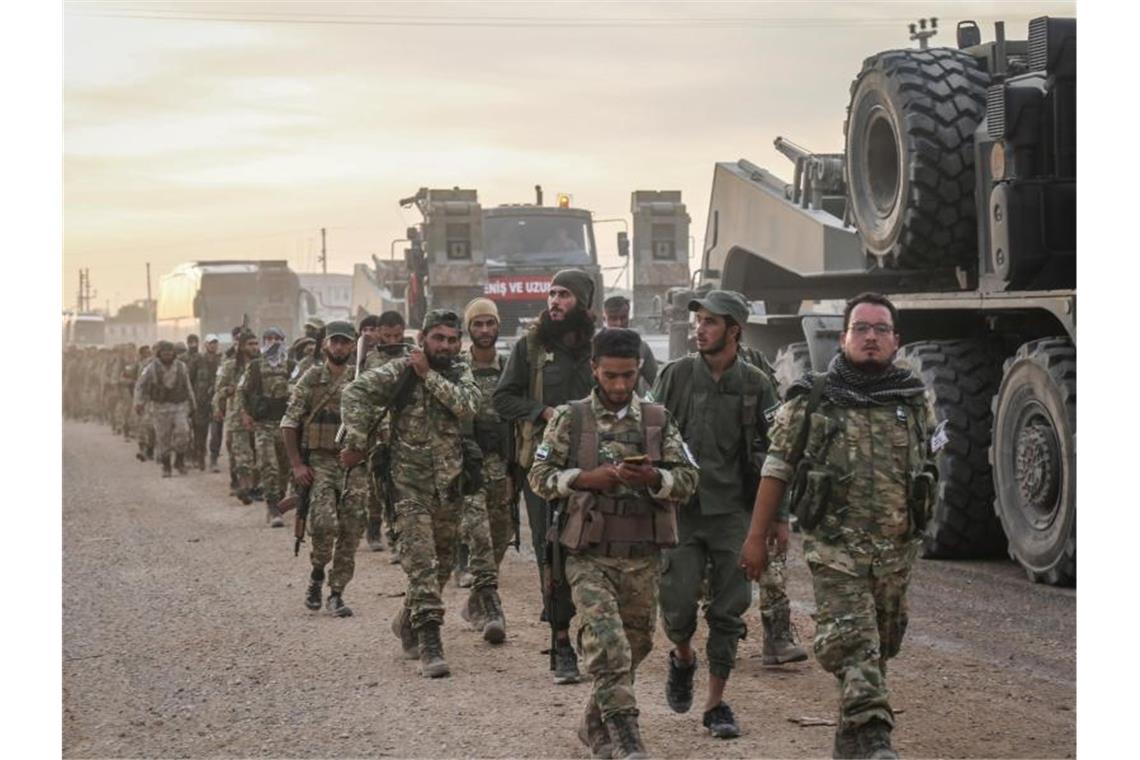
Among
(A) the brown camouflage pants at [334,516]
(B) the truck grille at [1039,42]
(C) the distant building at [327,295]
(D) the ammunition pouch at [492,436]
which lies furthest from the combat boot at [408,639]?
(C) the distant building at [327,295]

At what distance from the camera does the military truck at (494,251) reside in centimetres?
2270

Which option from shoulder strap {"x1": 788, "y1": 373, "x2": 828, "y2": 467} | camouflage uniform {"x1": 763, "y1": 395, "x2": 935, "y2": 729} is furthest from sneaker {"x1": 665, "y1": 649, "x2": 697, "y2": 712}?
shoulder strap {"x1": 788, "y1": 373, "x2": 828, "y2": 467}

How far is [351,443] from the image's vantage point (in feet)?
28.8

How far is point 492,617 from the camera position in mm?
9242

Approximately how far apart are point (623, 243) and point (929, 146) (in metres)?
12.6

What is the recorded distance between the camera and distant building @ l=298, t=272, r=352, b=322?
1622 inches

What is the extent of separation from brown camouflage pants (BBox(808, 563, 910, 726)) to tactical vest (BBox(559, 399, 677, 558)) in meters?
0.65

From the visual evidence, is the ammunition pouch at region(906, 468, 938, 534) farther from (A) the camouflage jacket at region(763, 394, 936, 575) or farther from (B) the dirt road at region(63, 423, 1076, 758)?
(B) the dirt road at region(63, 423, 1076, 758)

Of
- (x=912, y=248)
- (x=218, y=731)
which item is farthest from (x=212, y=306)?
→ (x=218, y=731)

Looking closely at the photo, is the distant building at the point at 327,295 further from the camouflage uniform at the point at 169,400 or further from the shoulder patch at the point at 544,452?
the shoulder patch at the point at 544,452

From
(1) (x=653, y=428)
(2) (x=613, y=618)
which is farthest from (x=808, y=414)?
(2) (x=613, y=618)

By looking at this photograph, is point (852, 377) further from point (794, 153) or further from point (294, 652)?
point (794, 153)

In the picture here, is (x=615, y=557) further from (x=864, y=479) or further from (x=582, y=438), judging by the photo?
(x=864, y=479)

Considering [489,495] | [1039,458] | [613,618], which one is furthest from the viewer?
[1039,458]
